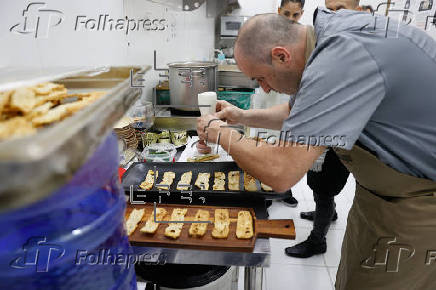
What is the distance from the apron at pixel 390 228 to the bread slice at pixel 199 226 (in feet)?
1.99

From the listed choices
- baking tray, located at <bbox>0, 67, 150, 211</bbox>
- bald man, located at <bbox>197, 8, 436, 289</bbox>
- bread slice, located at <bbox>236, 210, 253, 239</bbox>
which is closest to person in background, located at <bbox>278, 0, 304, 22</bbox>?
bald man, located at <bbox>197, 8, 436, 289</bbox>

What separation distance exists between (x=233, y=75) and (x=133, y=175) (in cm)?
197

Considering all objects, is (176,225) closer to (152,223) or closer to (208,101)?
(152,223)

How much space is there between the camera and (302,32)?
110 centimetres

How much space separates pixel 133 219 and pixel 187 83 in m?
1.27

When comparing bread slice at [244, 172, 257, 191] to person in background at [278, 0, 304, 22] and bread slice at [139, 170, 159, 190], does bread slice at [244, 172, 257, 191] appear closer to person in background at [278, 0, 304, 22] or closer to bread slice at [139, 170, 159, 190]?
bread slice at [139, 170, 159, 190]

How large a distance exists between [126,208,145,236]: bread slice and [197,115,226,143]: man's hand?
415 mm

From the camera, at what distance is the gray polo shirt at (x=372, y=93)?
89 cm

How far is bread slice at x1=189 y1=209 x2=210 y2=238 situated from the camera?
3.60ft

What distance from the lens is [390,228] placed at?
1.15 m

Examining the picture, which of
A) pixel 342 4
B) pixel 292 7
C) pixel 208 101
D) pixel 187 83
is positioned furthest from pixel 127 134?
pixel 292 7

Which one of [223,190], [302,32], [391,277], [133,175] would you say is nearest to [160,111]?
[133,175]

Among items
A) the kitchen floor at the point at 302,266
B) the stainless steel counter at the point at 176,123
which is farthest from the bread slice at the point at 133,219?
the kitchen floor at the point at 302,266

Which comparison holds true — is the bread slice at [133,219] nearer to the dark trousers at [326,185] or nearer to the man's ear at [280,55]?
the man's ear at [280,55]
